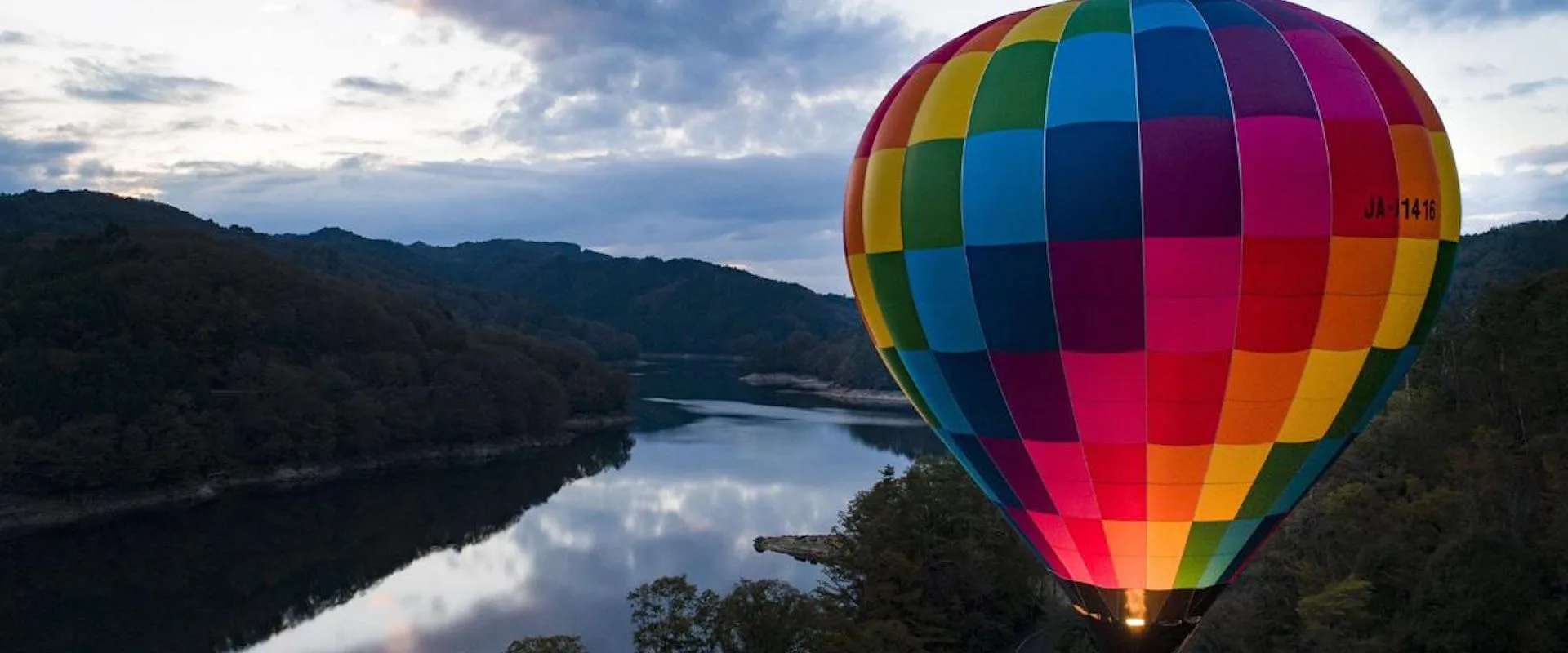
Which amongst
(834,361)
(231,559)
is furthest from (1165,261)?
(834,361)

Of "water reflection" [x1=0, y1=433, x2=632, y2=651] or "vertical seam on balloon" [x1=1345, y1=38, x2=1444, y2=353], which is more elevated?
"vertical seam on balloon" [x1=1345, y1=38, x2=1444, y2=353]

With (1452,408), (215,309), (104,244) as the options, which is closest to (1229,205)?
(1452,408)

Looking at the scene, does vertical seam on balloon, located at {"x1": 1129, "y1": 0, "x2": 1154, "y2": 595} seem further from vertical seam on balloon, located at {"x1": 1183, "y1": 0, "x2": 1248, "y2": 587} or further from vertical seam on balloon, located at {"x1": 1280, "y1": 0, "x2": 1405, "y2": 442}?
vertical seam on balloon, located at {"x1": 1280, "y1": 0, "x2": 1405, "y2": 442}

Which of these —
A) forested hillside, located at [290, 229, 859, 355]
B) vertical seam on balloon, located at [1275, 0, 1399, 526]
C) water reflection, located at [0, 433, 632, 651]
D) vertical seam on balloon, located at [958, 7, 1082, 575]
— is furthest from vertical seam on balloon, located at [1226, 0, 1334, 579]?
forested hillside, located at [290, 229, 859, 355]

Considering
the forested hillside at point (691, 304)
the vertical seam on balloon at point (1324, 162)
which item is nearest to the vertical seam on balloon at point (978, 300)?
the vertical seam on balloon at point (1324, 162)

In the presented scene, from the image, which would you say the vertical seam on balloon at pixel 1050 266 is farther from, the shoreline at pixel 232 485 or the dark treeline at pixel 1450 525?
the shoreline at pixel 232 485

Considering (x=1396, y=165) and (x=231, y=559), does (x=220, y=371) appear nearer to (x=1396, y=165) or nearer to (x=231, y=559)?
(x=231, y=559)

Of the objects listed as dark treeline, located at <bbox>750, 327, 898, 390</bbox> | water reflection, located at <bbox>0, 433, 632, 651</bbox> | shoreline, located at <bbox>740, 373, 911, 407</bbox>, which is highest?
dark treeline, located at <bbox>750, 327, 898, 390</bbox>
